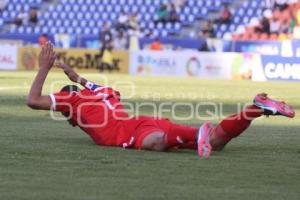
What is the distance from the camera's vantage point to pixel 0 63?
41531mm

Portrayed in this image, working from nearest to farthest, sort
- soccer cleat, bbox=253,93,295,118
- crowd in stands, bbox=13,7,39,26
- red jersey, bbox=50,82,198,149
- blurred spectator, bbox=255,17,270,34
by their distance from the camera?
1. soccer cleat, bbox=253,93,295,118
2. red jersey, bbox=50,82,198,149
3. blurred spectator, bbox=255,17,270,34
4. crowd in stands, bbox=13,7,39,26

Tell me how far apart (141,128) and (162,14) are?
3306cm

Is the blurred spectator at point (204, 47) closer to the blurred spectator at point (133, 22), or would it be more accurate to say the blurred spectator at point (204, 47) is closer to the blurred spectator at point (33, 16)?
the blurred spectator at point (133, 22)

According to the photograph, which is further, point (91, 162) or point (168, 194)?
point (91, 162)

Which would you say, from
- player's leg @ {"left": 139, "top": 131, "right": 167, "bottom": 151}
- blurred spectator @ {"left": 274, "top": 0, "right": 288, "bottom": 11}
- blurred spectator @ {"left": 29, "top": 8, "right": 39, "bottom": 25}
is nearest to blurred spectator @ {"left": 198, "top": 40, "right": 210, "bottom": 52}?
blurred spectator @ {"left": 274, "top": 0, "right": 288, "bottom": 11}

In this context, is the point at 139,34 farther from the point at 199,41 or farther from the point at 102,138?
the point at 102,138

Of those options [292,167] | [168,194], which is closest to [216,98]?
[292,167]

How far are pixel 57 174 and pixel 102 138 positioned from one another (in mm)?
2445

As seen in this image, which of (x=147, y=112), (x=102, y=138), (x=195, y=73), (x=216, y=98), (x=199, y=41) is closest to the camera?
(x=102, y=138)

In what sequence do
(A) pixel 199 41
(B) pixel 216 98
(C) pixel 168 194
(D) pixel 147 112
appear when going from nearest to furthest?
1. (C) pixel 168 194
2. (D) pixel 147 112
3. (B) pixel 216 98
4. (A) pixel 199 41

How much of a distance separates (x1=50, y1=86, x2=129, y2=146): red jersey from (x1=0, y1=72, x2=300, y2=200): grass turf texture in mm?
193

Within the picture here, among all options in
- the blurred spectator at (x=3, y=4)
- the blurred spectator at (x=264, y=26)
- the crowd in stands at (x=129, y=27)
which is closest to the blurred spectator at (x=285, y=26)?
the blurred spectator at (x=264, y=26)

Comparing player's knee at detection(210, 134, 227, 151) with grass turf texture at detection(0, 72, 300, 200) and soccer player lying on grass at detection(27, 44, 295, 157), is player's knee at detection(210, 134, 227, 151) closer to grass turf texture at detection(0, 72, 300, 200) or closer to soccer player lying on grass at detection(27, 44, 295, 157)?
soccer player lying on grass at detection(27, 44, 295, 157)

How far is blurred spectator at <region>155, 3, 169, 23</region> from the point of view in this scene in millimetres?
43000
